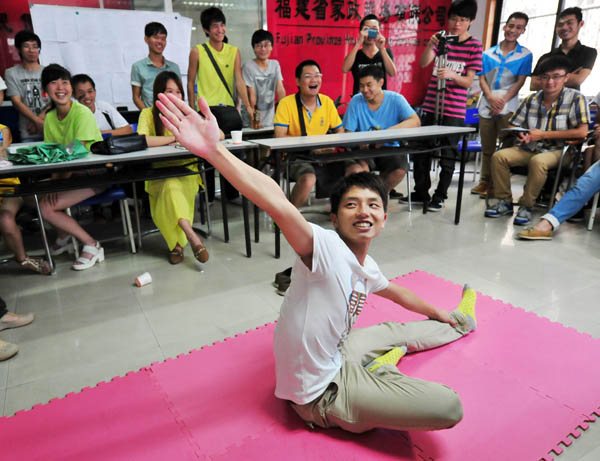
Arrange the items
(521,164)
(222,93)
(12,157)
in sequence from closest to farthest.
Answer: (12,157), (521,164), (222,93)

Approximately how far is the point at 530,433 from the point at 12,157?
2.84 metres

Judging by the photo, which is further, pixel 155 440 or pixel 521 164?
pixel 521 164

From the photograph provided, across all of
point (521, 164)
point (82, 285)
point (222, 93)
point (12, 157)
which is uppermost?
point (222, 93)

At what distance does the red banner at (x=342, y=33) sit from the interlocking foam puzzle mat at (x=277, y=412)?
4.47 m

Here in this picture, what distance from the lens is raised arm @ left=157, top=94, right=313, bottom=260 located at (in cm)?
99

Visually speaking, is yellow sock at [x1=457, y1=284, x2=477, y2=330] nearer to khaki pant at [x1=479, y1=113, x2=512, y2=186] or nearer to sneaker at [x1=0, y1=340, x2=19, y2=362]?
sneaker at [x1=0, y1=340, x2=19, y2=362]

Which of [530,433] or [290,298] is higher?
[290,298]

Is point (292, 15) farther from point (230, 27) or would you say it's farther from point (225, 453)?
point (225, 453)

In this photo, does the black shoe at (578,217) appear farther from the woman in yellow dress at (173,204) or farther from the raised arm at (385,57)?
the woman in yellow dress at (173,204)

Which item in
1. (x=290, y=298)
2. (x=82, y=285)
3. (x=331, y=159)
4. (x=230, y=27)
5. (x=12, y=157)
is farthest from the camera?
(x=230, y=27)

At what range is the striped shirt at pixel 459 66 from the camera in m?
3.94

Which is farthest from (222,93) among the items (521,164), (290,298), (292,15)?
(290,298)

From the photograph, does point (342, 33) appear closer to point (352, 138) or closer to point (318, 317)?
point (352, 138)

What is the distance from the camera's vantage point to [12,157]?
96.7 inches
